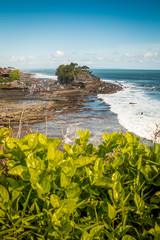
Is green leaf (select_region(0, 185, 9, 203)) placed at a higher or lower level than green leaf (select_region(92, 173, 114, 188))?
lower

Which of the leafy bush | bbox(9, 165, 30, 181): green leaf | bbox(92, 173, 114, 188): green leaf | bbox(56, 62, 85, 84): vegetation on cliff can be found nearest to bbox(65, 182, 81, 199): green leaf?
the leafy bush

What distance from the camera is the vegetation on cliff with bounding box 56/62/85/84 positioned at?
4996 cm

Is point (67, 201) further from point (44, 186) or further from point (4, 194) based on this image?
point (4, 194)

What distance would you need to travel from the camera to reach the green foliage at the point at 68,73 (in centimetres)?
5002

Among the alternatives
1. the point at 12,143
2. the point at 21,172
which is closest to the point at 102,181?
the point at 21,172

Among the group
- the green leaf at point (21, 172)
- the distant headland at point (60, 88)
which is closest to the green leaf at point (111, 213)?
the green leaf at point (21, 172)

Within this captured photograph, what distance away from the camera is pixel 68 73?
50.3 metres

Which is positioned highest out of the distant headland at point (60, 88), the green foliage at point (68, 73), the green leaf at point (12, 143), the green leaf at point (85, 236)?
the green foliage at point (68, 73)

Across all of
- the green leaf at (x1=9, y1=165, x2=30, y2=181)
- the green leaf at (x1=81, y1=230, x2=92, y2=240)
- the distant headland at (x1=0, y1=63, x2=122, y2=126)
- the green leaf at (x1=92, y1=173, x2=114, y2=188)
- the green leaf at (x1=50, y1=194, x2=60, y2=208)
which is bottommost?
the green leaf at (x1=81, y1=230, x2=92, y2=240)

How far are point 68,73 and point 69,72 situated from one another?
0.79 meters

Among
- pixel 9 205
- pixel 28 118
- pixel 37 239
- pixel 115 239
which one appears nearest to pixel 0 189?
pixel 9 205

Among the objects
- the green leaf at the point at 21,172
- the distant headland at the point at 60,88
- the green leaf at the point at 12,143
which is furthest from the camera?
the distant headland at the point at 60,88

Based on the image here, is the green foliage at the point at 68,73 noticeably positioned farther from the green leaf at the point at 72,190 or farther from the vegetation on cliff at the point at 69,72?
the green leaf at the point at 72,190

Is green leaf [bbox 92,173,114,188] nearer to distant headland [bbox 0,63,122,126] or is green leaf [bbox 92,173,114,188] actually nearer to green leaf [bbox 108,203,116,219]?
green leaf [bbox 108,203,116,219]
